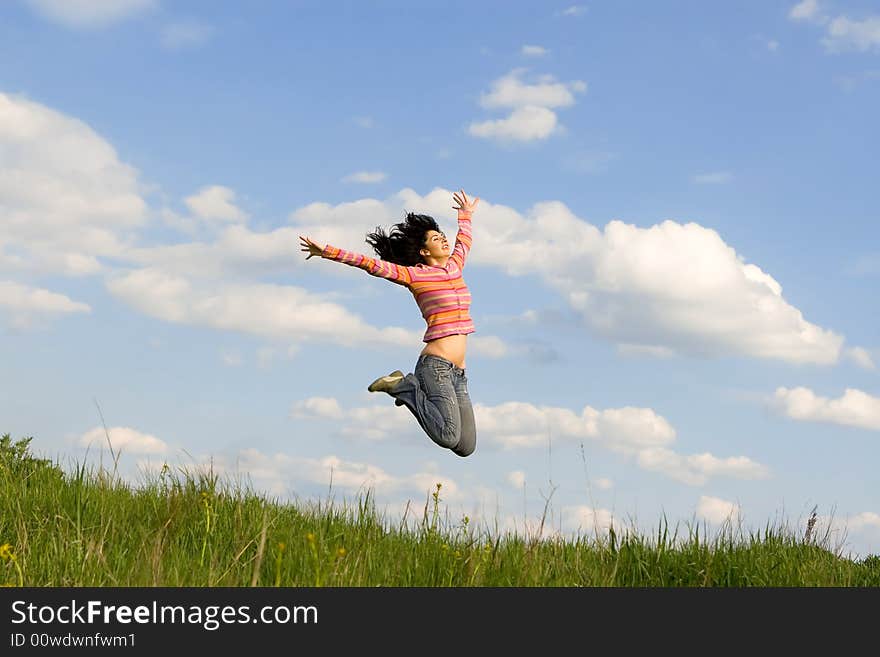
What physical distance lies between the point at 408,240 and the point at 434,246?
326 millimetres

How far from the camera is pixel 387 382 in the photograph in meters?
9.55

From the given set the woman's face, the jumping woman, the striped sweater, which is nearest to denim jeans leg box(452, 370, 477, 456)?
the jumping woman

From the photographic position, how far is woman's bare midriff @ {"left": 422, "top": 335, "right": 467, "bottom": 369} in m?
9.48

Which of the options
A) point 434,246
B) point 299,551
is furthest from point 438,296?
point 299,551

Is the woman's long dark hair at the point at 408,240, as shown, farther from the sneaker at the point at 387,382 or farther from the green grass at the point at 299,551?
the green grass at the point at 299,551

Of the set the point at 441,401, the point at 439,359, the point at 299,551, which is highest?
the point at 439,359

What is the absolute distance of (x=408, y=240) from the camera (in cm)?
1022

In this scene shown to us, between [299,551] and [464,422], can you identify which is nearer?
[299,551]

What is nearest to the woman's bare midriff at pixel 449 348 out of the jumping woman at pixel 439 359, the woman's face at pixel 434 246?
the jumping woman at pixel 439 359

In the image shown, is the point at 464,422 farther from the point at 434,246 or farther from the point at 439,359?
the point at 434,246

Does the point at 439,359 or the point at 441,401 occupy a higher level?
the point at 439,359

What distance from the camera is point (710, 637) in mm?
5199

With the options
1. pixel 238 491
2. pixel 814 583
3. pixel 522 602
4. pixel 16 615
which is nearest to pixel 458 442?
pixel 238 491

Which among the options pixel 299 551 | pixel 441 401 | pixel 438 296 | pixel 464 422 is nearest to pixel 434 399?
pixel 441 401
